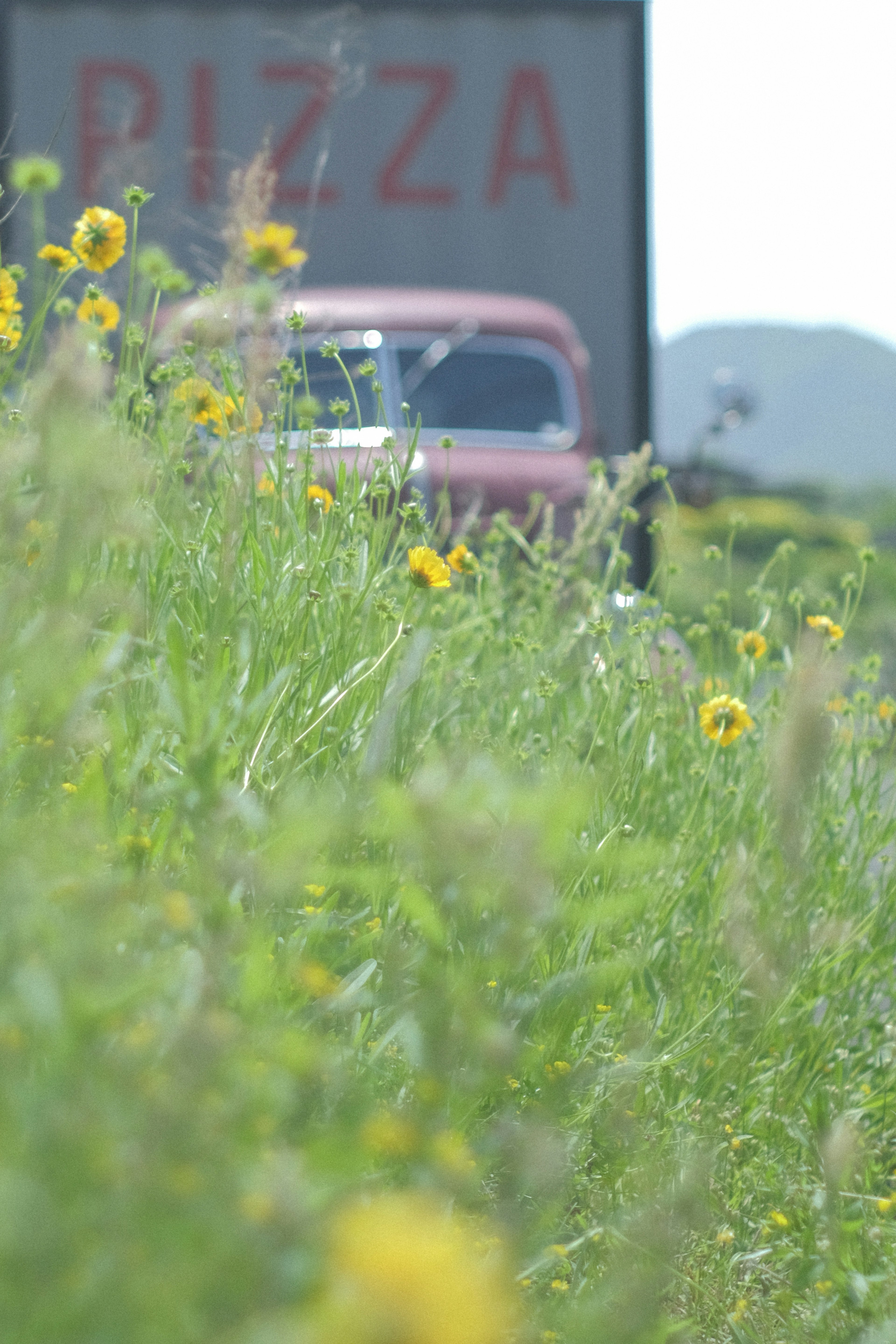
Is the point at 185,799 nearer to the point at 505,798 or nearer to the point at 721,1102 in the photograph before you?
the point at 505,798

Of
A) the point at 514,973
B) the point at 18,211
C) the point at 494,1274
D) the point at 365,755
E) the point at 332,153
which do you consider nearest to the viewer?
the point at 494,1274

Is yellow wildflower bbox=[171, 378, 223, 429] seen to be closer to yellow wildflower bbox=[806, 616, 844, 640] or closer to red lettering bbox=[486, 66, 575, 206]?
yellow wildflower bbox=[806, 616, 844, 640]

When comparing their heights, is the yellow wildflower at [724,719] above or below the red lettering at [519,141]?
below

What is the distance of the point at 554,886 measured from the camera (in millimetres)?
1659

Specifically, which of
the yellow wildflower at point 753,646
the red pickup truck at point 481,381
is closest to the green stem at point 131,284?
the yellow wildflower at point 753,646

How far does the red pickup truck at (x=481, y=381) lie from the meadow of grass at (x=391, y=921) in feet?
8.89

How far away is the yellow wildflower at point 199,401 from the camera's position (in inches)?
88.4

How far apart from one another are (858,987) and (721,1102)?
0.48m

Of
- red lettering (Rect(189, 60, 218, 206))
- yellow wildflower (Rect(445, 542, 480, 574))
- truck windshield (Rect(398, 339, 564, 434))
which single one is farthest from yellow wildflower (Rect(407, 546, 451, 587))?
red lettering (Rect(189, 60, 218, 206))

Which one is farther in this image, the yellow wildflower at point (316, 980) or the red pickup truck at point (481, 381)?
the red pickup truck at point (481, 381)

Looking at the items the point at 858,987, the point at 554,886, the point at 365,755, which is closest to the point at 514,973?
the point at 554,886

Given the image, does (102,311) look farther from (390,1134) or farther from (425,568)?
(390,1134)

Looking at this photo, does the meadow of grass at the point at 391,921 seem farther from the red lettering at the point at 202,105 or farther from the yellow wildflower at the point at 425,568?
the red lettering at the point at 202,105

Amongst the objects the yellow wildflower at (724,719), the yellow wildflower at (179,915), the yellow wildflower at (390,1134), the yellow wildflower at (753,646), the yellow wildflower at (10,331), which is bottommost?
the yellow wildflower at (724,719)
